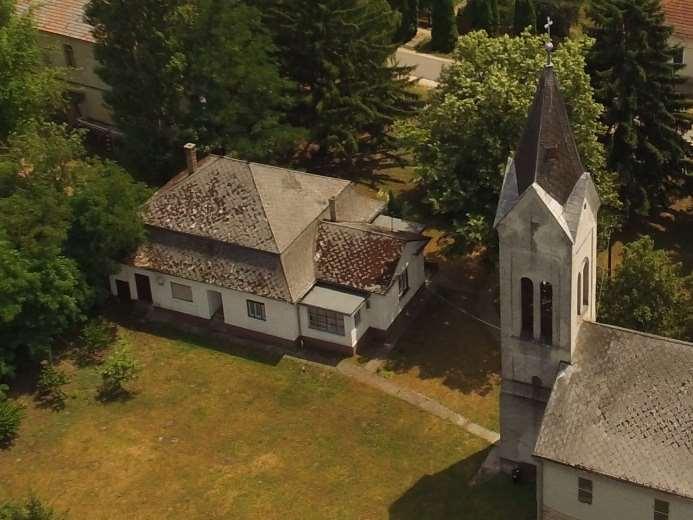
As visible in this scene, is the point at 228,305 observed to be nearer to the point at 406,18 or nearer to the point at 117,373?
the point at 117,373

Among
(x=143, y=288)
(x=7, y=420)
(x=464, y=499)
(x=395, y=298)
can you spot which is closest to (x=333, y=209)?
(x=395, y=298)

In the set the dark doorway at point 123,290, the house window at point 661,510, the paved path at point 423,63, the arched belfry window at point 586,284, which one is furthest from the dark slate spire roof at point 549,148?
the paved path at point 423,63

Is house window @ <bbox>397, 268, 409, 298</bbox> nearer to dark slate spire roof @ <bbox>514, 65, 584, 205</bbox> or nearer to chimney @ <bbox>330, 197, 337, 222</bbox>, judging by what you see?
chimney @ <bbox>330, 197, 337, 222</bbox>

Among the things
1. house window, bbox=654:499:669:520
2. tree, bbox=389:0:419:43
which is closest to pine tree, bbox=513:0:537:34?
tree, bbox=389:0:419:43

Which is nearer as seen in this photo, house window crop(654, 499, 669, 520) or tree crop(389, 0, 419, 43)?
house window crop(654, 499, 669, 520)

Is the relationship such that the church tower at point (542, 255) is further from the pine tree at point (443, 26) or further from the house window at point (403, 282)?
the pine tree at point (443, 26)
